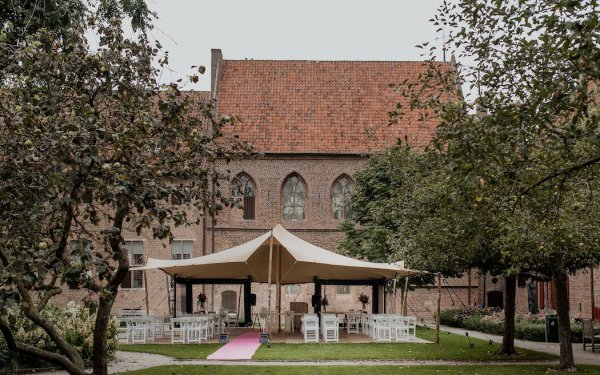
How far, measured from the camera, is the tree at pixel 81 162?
26.5 feet

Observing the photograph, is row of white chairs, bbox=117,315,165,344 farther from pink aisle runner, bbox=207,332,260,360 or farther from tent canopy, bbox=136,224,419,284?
pink aisle runner, bbox=207,332,260,360

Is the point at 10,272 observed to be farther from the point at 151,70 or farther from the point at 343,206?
the point at 343,206

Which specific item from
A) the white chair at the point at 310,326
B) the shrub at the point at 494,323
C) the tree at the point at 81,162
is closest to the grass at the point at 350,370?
the tree at the point at 81,162

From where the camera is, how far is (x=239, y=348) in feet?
72.4

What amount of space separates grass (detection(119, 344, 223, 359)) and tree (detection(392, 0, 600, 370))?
29.9 feet

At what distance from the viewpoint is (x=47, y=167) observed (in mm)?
8758

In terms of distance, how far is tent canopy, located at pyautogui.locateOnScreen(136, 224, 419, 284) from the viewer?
79.8ft

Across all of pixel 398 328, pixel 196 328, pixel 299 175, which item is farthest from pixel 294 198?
pixel 196 328

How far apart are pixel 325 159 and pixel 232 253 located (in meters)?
16.4

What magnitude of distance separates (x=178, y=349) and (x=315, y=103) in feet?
76.4

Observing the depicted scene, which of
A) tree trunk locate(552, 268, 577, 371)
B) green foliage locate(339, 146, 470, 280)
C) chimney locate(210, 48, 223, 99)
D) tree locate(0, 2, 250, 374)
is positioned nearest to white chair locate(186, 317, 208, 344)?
green foliage locate(339, 146, 470, 280)

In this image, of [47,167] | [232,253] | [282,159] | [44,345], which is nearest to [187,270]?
[232,253]

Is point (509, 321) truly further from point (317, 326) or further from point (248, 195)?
point (248, 195)

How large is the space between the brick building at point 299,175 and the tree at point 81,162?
89.0ft
